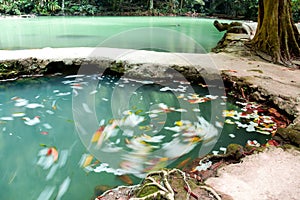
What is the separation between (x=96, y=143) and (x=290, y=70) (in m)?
3.68

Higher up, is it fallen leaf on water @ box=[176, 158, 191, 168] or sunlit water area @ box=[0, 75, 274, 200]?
sunlit water area @ box=[0, 75, 274, 200]

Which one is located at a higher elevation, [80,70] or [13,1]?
[13,1]

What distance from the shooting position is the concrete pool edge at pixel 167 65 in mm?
4023

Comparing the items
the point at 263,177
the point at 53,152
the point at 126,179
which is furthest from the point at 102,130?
the point at 263,177

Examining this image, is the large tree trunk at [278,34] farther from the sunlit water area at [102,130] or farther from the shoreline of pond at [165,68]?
the sunlit water area at [102,130]

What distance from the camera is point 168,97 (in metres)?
3.98

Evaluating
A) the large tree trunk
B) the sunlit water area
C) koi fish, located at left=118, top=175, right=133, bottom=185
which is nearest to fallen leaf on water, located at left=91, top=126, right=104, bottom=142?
the sunlit water area

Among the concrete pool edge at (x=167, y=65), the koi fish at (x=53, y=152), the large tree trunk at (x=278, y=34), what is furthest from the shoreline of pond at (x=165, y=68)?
the koi fish at (x=53, y=152)

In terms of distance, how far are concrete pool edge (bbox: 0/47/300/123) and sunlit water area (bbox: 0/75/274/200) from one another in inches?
10.1

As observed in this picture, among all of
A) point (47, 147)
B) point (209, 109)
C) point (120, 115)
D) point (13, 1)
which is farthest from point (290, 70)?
point (13, 1)

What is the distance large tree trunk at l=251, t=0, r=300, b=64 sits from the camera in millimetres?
5480

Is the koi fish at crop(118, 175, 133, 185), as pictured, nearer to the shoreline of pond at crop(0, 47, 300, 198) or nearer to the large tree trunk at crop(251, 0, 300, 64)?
the shoreline of pond at crop(0, 47, 300, 198)

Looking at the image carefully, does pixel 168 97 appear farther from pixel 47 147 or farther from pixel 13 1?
pixel 13 1

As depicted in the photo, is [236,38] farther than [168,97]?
Yes
